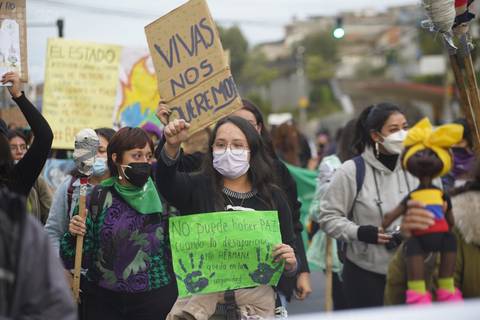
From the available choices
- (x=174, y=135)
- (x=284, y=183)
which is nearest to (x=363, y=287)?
(x=284, y=183)

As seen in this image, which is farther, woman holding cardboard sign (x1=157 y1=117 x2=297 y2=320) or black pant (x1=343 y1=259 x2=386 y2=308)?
black pant (x1=343 y1=259 x2=386 y2=308)

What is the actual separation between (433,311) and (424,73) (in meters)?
59.7

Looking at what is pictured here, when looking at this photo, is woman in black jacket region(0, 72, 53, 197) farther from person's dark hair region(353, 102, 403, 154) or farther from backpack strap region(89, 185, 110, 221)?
person's dark hair region(353, 102, 403, 154)

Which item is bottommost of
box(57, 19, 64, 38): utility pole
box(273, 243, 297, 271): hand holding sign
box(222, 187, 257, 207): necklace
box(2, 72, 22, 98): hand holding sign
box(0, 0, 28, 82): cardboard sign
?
box(273, 243, 297, 271): hand holding sign

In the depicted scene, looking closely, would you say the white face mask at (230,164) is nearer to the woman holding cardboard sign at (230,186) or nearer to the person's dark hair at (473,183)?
the woman holding cardboard sign at (230,186)

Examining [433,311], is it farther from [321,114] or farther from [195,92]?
[321,114]

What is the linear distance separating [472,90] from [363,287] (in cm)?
137

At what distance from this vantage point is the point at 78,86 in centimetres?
816

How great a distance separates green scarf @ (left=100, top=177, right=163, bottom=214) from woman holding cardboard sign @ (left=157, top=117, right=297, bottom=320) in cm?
26

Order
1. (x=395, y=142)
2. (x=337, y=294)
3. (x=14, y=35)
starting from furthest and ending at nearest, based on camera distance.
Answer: (x=337, y=294) → (x=14, y=35) → (x=395, y=142)

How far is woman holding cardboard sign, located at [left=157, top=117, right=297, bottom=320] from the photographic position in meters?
4.61

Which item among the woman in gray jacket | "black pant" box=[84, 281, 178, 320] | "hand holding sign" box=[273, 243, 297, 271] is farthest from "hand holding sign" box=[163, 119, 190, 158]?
the woman in gray jacket

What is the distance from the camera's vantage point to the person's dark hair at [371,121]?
18.0ft

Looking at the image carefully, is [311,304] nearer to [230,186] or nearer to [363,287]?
[363,287]
